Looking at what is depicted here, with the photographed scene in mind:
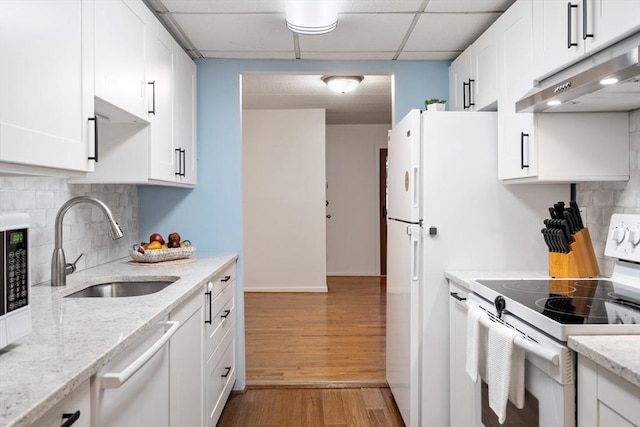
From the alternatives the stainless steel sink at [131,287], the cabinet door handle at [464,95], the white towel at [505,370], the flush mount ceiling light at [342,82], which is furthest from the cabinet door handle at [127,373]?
the flush mount ceiling light at [342,82]

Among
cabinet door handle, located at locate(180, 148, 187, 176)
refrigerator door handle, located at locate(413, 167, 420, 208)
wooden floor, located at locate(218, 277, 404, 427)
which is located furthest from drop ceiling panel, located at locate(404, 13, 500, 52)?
wooden floor, located at locate(218, 277, 404, 427)

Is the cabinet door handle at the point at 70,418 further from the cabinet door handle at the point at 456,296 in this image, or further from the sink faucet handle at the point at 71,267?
the cabinet door handle at the point at 456,296

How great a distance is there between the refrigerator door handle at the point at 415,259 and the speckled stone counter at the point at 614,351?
1.10m

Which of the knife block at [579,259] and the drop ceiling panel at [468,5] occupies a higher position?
the drop ceiling panel at [468,5]

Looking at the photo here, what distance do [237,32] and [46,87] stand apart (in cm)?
144

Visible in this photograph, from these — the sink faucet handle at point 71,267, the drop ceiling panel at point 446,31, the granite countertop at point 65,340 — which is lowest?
the granite countertop at point 65,340

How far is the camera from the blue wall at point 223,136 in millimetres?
2979

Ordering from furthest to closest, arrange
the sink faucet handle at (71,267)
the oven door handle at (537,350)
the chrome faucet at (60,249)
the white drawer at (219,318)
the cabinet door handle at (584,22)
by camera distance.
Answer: the white drawer at (219,318) < the sink faucet handle at (71,267) < the chrome faucet at (60,249) < the cabinet door handle at (584,22) < the oven door handle at (537,350)

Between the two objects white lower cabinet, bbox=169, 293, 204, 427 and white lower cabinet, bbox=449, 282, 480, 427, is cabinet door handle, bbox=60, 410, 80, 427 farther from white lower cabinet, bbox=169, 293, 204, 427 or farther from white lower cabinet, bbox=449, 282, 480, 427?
white lower cabinet, bbox=449, 282, 480, 427

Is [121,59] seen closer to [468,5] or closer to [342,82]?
[468,5]

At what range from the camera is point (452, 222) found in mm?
2258

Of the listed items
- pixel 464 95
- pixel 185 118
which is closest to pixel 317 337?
pixel 185 118

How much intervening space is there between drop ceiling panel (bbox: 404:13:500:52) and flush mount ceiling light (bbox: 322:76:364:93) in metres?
1.39

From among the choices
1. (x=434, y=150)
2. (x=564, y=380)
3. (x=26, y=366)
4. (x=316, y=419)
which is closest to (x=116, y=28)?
(x=26, y=366)
